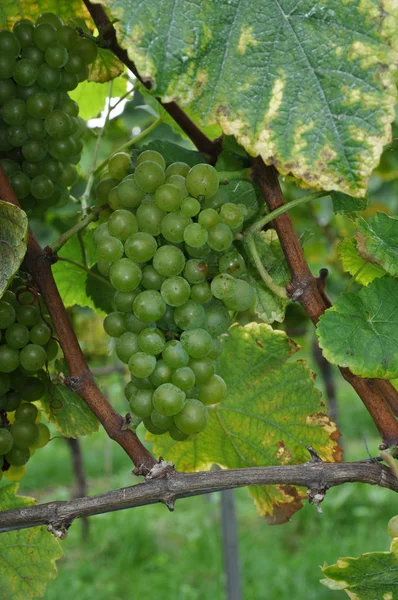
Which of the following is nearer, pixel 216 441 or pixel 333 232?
pixel 216 441

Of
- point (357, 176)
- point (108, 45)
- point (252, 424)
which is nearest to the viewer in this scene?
point (357, 176)

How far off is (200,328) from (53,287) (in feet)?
0.75

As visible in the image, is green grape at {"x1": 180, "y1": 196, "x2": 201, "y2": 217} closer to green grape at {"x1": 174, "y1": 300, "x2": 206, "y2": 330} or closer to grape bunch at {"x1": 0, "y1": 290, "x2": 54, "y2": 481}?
green grape at {"x1": 174, "y1": 300, "x2": 206, "y2": 330}

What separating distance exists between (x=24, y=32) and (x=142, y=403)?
Answer: 0.57 m

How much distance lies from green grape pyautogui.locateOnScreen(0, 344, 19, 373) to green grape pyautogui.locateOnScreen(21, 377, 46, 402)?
0.22 ft

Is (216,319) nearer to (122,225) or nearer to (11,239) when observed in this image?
(122,225)

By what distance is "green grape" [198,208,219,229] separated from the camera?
2.96 feet

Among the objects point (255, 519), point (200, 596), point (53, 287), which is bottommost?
point (255, 519)

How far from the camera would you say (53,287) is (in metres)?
0.99

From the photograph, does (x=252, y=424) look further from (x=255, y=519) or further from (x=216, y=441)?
(x=255, y=519)

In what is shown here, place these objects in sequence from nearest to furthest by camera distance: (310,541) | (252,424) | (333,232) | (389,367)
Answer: (389,367)
(252,424)
(333,232)
(310,541)

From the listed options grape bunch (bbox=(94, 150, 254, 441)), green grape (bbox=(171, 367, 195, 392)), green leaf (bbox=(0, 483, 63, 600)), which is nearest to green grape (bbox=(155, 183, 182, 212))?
grape bunch (bbox=(94, 150, 254, 441))

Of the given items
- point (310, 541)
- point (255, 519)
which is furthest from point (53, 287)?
point (255, 519)

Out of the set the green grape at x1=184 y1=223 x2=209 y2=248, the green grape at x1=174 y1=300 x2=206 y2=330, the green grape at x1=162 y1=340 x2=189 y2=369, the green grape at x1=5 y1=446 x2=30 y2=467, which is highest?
the green grape at x1=184 y1=223 x2=209 y2=248
